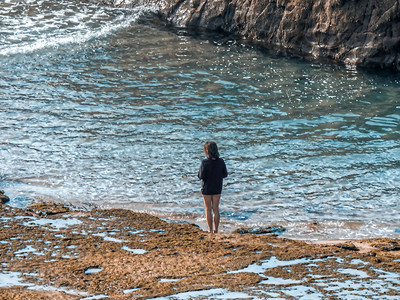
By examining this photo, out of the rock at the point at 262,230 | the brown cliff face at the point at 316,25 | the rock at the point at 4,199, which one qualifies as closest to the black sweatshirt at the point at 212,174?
the rock at the point at 262,230

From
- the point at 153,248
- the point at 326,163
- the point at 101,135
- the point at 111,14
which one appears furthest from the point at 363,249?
the point at 111,14

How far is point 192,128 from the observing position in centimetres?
1691

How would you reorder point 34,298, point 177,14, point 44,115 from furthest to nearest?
point 177,14 < point 44,115 < point 34,298

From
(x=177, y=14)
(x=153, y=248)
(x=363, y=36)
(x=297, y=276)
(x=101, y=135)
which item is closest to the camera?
(x=297, y=276)

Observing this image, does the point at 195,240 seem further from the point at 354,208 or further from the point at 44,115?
the point at 44,115

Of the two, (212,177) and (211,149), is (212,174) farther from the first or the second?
(211,149)

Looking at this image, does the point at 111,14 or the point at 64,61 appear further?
the point at 111,14

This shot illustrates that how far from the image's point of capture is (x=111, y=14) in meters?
28.5

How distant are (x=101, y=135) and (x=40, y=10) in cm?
1392

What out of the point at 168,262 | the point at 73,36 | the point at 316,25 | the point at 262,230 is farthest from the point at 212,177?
the point at 73,36

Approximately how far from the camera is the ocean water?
13.2 meters

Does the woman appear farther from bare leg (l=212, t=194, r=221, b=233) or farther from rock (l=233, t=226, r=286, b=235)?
rock (l=233, t=226, r=286, b=235)

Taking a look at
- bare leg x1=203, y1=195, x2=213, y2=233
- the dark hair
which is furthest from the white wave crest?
the dark hair

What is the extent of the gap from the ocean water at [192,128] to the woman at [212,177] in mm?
924
